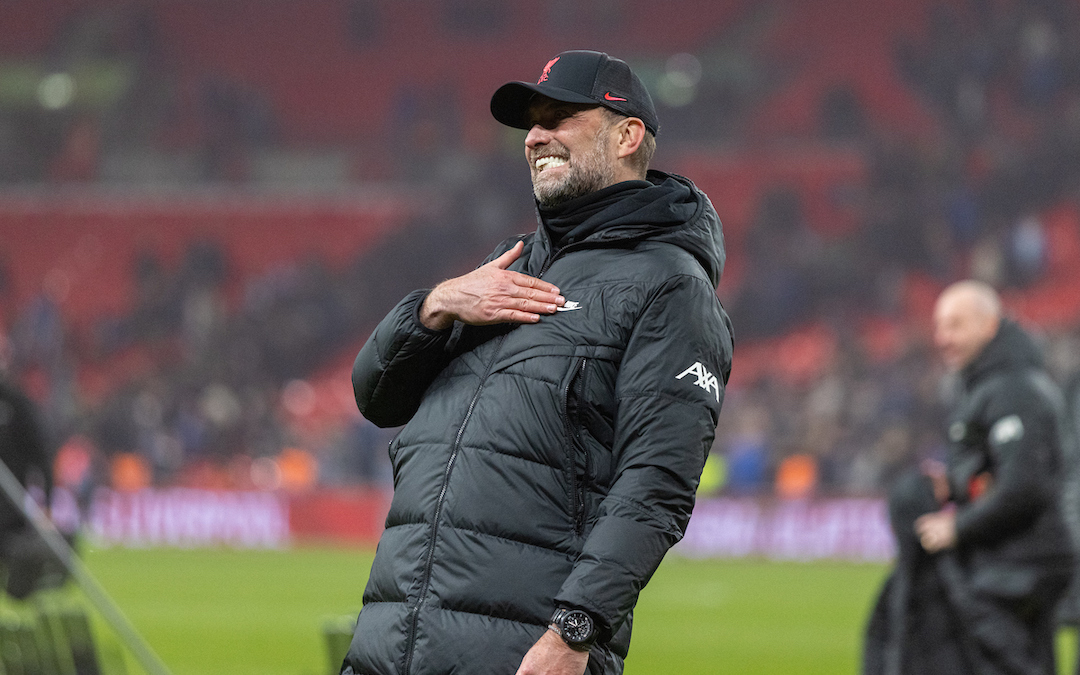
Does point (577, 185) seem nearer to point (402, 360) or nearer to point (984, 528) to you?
point (402, 360)

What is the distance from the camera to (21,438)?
682cm

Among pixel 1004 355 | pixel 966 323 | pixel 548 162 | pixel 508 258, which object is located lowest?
pixel 508 258

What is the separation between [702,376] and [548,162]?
522 millimetres

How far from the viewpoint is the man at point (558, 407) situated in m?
2.63

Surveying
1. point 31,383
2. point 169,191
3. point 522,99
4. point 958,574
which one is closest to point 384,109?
point 169,191

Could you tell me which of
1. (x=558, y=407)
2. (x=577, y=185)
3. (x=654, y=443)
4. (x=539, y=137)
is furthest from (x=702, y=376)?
(x=539, y=137)

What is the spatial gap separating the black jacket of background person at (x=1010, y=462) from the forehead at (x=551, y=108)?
2.81 metres

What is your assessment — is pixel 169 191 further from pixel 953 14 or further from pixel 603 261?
pixel 603 261

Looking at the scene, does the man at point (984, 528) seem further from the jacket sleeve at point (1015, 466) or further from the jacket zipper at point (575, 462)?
the jacket zipper at point (575, 462)

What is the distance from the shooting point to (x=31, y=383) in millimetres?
23922

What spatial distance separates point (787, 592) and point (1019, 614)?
7.81 metres

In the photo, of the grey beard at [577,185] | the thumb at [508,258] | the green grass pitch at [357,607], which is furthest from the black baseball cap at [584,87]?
the green grass pitch at [357,607]

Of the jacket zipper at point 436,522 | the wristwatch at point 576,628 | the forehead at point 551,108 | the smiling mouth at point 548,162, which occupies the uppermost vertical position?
the forehead at point 551,108

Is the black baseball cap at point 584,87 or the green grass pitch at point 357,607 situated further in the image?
the green grass pitch at point 357,607
